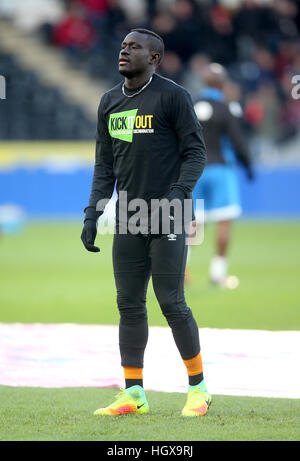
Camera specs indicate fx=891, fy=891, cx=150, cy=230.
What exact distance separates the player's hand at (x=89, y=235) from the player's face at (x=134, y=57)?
0.88 metres

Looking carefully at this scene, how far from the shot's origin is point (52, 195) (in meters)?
22.5

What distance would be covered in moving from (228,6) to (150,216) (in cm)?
2026

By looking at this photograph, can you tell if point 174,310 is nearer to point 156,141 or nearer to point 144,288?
point 144,288

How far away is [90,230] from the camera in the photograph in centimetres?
520

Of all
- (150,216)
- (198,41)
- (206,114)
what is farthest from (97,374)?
(198,41)

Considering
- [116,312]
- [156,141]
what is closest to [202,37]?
[116,312]

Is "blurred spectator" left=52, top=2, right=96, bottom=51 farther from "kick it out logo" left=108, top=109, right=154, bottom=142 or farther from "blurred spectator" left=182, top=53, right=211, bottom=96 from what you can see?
"kick it out logo" left=108, top=109, right=154, bottom=142

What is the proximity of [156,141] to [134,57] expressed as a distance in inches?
19.6

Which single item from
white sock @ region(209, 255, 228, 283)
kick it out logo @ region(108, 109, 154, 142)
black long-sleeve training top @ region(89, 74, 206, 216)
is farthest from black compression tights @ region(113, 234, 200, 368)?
white sock @ region(209, 255, 228, 283)

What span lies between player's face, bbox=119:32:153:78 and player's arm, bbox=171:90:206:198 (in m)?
0.29

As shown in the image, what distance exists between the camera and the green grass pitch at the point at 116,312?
15.0 ft

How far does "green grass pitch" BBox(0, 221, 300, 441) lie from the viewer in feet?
15.0

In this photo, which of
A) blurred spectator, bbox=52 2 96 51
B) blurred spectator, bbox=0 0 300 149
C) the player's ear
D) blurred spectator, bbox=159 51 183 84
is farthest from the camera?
blurred spectator, bbox=52 2 96 51

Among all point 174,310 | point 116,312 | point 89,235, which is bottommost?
point 116,312
